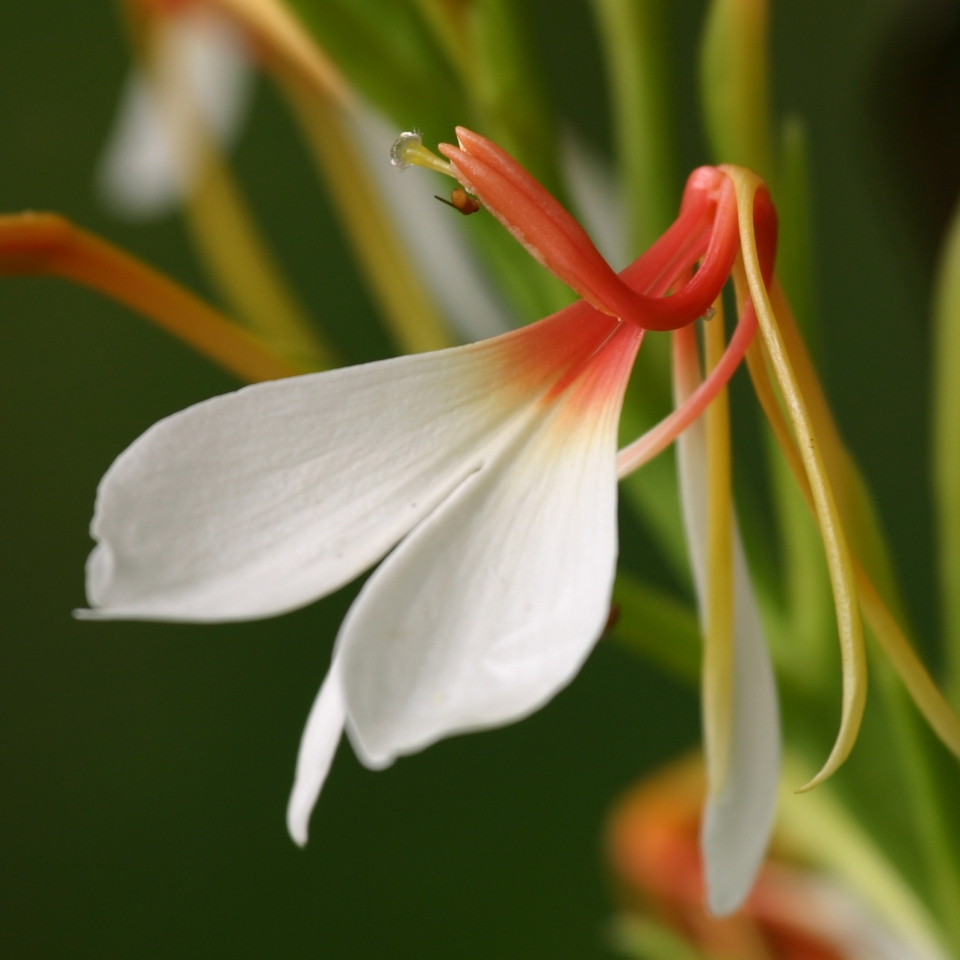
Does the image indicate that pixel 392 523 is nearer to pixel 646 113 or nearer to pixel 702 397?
pixel 702 397

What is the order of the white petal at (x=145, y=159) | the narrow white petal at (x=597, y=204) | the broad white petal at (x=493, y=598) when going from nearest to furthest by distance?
the broad white petal at (x=493, y=598) → the narrow white petal at (x=597, y=204) → the white petal at (x=145, y=159)

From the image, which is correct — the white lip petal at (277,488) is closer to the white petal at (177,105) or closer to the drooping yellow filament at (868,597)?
the drooping yellow filament at (868,597)

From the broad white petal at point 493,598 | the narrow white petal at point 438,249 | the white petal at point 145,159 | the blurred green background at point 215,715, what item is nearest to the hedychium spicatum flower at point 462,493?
the broad white petal at point 493,598

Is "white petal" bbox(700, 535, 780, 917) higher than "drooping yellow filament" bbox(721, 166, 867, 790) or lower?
lower

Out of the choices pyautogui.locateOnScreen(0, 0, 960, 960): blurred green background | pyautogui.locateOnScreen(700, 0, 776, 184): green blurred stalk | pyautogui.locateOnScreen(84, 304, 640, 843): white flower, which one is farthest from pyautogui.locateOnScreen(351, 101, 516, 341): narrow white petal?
pyautogui.locateOnScreen(0, 0, 960, 960): blurred green background

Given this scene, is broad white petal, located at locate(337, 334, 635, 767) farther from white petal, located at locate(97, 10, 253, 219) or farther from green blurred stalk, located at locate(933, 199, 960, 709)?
white petal, located at locate(97, 10, 253, 219)

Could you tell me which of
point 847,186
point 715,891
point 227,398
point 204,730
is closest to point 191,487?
point 227,398

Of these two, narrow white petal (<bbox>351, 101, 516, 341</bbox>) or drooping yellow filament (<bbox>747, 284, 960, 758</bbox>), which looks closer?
drooping yellow filament (<bbox>747, 284, 960, 758</bbox>)
